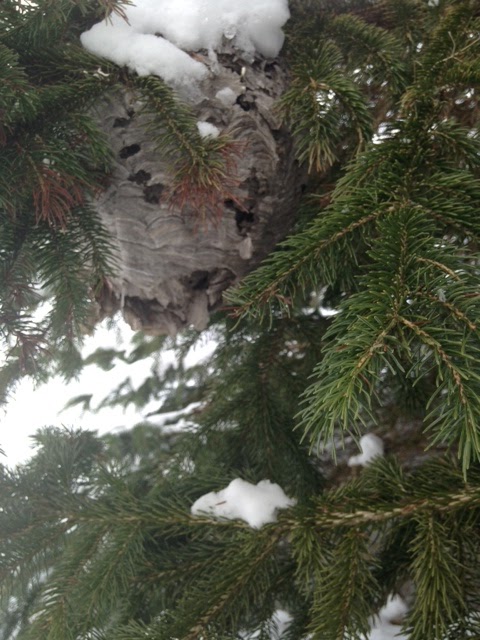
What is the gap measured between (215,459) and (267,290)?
100cm

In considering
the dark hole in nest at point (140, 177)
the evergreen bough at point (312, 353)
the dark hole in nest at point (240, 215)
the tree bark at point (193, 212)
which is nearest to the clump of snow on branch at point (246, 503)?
the evergreen bough at point (312, 353)

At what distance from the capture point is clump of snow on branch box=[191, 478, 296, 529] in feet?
4.46

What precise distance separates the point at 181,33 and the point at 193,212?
0.45 metres

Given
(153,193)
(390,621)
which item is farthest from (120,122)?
(390,621)

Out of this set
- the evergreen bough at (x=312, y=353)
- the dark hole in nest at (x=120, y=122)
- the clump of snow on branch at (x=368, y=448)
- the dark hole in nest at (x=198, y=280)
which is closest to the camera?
the evergreen bough at (x=312, y=353)

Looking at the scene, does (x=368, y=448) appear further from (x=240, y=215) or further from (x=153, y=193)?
(x=153, y=193)

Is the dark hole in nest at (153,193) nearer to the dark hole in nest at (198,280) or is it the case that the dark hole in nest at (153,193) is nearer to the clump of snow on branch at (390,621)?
the dark hole in nest at (198,280)

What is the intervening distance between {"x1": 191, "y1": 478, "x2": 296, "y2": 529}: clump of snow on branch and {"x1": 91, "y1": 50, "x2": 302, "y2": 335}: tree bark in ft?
1.63

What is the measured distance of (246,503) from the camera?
1.40 meters

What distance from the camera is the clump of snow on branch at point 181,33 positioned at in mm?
1320

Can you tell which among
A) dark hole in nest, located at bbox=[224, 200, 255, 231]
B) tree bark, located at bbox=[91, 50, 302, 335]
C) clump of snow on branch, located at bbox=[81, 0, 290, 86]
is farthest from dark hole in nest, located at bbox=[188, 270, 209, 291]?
clump of snow on branch, located at bbox=[81, 0, 290, 86]

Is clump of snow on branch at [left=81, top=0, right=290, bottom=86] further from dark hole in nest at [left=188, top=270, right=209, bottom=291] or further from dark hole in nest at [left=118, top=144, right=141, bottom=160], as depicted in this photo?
dark hole in nest at [left=188, top=270, right=209, bottom=291]

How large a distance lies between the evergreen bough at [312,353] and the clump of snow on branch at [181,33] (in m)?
0.06

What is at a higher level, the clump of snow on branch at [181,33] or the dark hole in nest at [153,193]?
the clump of snow on branch at [181,33]
